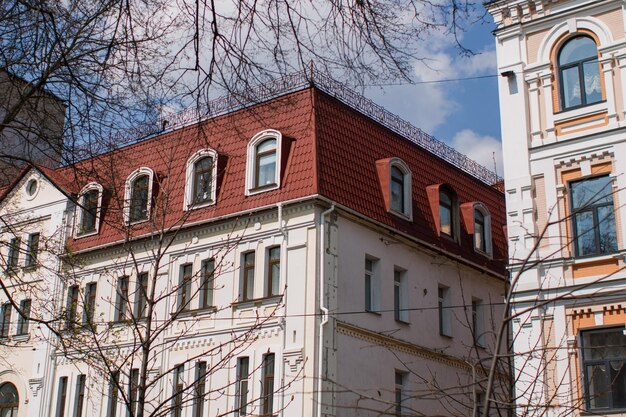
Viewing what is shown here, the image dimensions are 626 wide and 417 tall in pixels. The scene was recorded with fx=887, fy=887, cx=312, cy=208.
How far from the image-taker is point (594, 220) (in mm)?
18531

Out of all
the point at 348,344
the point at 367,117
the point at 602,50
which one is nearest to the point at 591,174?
the point at 602,50

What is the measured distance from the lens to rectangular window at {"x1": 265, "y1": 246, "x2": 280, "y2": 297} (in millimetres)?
25547

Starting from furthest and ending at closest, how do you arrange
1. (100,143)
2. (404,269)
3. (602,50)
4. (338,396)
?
(404,269), (338,396), (602,50), (100,143)

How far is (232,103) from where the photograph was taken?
30.5 feet

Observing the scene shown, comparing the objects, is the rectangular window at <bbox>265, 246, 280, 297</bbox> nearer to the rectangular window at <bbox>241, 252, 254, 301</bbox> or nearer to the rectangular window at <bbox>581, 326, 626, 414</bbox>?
the rectangular window at <bbox>241, 252, 254, 301</bbox>

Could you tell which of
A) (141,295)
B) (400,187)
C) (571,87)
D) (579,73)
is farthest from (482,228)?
(141,295)

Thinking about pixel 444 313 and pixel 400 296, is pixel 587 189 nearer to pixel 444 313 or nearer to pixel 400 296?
pixel 400 296

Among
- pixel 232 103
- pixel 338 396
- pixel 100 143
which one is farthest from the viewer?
pixel 338 396

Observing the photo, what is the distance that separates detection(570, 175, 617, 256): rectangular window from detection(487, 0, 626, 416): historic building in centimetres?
2

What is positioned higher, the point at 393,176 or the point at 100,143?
the point at 393,176

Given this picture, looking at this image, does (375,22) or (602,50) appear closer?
(375,22)

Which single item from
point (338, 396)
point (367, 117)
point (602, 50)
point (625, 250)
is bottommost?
point (338, 396)

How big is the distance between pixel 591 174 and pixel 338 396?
972 cm

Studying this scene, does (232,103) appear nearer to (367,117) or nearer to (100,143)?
(100,143)
